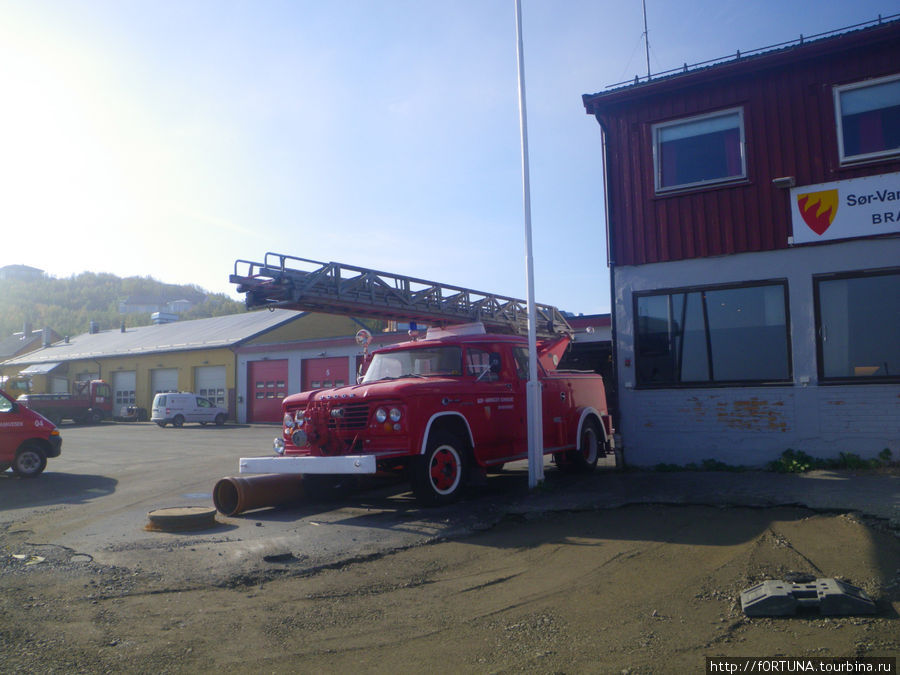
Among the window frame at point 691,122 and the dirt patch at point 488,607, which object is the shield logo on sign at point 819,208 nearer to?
the window frame at point 691,122

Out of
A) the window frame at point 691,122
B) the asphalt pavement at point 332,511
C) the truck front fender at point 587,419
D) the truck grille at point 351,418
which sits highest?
the window frame at point 691,122

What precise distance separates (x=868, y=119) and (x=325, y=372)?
26193 mm

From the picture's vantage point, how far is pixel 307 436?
29.1 feet

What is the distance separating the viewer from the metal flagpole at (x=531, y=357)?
9555mm

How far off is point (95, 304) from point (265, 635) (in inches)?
4203

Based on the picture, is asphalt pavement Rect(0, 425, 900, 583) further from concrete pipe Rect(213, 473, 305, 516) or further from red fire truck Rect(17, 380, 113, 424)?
red fire truck Rect(17, 380, 113, 424)

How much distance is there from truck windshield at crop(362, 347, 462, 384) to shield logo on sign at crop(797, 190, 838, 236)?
208 inches

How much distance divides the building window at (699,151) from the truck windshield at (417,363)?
4391 mm

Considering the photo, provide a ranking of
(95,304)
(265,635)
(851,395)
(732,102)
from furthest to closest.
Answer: (95,304)
(732,102)
(851,395)
(265,635)

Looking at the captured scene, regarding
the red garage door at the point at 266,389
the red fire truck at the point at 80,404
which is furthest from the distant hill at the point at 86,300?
the red garage door at the point at 266,389

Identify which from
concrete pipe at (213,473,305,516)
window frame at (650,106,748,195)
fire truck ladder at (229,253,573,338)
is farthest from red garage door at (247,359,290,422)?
window frame at (650,106,748,195)

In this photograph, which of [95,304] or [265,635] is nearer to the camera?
[265,635]

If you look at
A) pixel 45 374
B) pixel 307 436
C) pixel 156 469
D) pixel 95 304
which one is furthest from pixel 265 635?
pixel 95 304

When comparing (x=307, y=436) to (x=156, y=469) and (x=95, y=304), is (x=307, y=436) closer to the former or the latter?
(x=156, y=469)
